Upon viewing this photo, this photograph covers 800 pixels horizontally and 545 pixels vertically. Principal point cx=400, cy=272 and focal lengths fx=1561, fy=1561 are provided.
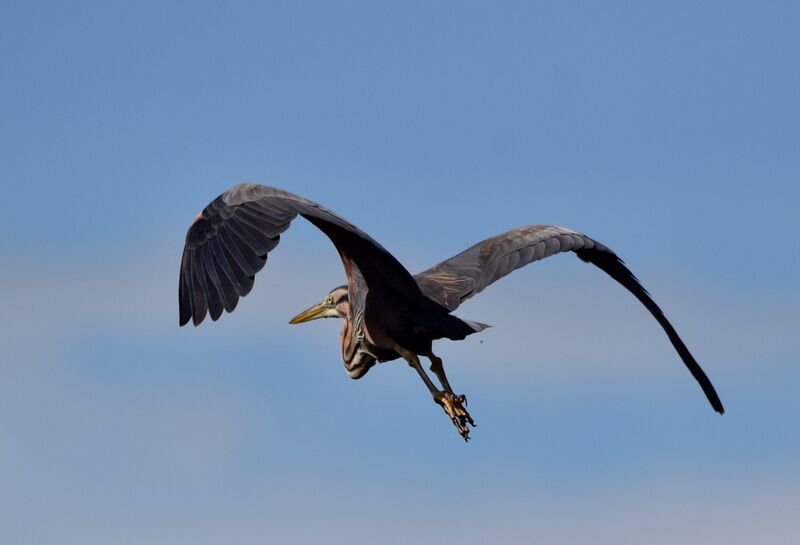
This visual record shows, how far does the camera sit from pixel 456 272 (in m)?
15.7

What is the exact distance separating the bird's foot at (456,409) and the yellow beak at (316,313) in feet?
5.74

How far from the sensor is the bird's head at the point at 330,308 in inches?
619

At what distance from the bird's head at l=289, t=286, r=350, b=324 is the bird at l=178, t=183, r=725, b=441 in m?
0.01

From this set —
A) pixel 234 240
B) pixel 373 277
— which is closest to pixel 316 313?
pixel 373 277

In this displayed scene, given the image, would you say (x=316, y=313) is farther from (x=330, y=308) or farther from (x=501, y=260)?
(x=501, y=260)

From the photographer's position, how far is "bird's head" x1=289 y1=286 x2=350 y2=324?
15.7 m

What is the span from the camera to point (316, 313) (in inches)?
640

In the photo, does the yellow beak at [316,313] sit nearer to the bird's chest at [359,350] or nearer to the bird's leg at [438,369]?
the bird's chest at [359,350]

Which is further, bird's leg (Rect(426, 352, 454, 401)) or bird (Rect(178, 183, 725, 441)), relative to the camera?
bird's leg (Rect(426, 352, 454, 401))

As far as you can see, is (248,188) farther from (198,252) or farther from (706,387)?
(706,387)

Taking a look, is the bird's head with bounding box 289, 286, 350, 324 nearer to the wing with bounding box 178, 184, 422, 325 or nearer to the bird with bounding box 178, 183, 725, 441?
the bird with bounding box 178, 183, 725, 441

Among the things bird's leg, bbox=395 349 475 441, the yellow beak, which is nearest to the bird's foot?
bird's leg, bbox=395 349 475 441

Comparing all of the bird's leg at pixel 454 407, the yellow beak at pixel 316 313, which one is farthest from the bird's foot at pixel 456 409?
the yellow beak at pixel 316 313

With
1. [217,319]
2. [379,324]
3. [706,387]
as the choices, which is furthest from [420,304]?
[706,387]
